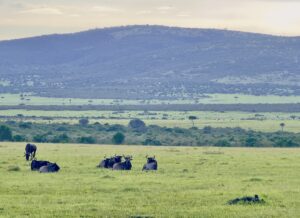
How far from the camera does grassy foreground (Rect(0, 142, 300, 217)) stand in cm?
2194

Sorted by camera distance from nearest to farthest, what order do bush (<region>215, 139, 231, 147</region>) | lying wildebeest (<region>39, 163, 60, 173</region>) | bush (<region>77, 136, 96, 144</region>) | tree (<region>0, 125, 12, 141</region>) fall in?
lying wildebeest (<region>39, 163, 60, 173</region>), bush (<region>215, 139, 231, 147</region>), bush (<region>77, 136, 96, 144</region>), tree (<region>0, 125, 12, 141</region>)

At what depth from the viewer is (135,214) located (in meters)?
21.4

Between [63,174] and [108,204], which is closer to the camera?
[108,204]

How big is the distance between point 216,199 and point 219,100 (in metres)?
176

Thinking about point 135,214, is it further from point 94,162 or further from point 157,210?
point 94,162

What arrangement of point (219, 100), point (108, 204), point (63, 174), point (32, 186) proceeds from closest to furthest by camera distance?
1. point (108, 204)
2. point (32, 186)
3. point (63, 174)
4. point (219, 100)

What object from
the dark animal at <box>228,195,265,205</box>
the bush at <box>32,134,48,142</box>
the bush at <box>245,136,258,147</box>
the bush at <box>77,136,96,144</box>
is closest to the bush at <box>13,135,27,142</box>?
the bush at <box>32,134,48,142</box>

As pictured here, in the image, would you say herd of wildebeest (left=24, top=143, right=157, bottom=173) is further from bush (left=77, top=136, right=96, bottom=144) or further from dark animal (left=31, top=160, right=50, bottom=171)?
bush (left=77, top=136, right=96, bottom=144)

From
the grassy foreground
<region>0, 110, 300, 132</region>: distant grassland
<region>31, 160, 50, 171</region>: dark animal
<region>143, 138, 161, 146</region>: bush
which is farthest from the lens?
<region>0, 110, 300, 132</region>: distant grassland

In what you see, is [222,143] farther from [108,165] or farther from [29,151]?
[108,165]

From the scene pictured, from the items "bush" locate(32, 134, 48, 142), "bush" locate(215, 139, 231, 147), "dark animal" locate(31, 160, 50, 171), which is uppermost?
"dark animal" locate(31, 160, 50, 171)

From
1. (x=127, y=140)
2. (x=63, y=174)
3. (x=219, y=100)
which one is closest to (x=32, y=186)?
(x=63, y=174)

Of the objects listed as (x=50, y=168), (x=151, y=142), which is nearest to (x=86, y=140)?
(x=151, y=142)

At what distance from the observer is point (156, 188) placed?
2658 centimetres
